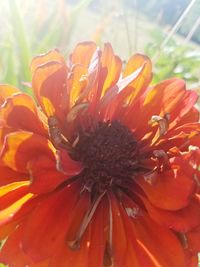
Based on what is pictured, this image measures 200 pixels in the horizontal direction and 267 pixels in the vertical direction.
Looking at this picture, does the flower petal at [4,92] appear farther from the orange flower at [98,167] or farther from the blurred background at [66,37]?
the blurred background at [66,37]

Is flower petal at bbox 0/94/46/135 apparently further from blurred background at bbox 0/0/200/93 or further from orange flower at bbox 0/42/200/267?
blurred background at bbox 0/0/200/93

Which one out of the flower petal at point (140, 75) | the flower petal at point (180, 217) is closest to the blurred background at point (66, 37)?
the flower petal at point (140, 75)

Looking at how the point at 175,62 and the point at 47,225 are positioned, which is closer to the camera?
the point at 47,225

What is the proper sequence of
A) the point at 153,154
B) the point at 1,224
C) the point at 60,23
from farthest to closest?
the point at 60,23 < the point at 153,154 < the point at 1,224

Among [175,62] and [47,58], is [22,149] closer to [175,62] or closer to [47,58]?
[47,58]

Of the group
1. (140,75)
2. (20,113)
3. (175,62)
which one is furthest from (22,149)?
(175,62)

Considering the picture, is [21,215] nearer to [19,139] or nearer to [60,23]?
[19,139]

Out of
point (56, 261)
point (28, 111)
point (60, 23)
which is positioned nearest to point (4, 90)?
point (28, 111)
